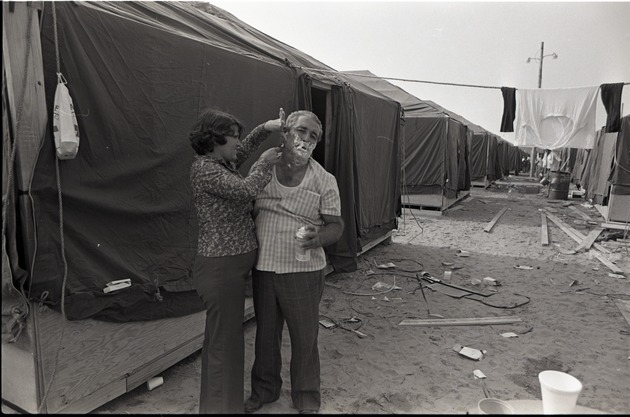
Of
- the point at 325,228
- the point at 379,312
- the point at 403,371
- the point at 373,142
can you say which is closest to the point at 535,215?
the point at 373,142

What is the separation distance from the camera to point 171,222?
2.99 meters

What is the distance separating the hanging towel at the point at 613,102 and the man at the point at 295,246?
276 inches

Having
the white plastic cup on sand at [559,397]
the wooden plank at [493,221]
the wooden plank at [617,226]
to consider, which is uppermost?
the white plastic cup on sand at [559,397]

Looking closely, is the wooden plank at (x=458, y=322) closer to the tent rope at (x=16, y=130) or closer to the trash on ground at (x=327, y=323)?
the trash on ground at (x=327, y=323)

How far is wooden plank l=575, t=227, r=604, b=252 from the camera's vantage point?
8056mm

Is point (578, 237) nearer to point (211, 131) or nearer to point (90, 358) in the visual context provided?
point (211, 131)

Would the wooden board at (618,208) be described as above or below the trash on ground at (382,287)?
above

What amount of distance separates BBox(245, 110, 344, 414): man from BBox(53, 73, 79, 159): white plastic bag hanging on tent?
1.06 meters

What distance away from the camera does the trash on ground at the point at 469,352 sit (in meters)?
3.61

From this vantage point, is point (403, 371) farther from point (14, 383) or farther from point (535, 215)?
point (535, 215)

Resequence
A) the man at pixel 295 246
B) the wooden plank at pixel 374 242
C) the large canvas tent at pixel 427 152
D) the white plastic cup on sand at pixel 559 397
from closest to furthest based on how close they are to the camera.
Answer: the white plastic cup on sand at pixel 559 397 < the man at pixel 295 246 < the wooden plank at pixel 374 242 < the large canvas tent at pixel 427 152

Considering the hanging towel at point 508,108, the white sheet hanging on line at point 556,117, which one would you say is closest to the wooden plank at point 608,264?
the white sheet hanging on line at point 556,117

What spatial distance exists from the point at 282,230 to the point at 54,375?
1518 mm

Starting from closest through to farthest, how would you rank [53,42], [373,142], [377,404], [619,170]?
[53,42]
[377,404]
[373,142]
[619,170]
